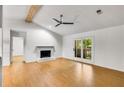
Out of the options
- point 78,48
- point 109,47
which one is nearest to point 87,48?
point 78,48

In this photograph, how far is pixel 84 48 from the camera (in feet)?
23.7

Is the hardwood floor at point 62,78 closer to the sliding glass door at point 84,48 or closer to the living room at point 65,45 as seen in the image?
the living room at point 65,45

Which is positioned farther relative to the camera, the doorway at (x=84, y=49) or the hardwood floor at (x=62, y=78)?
the doorway at (x=84, y=49)

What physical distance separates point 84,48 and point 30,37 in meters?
3.98

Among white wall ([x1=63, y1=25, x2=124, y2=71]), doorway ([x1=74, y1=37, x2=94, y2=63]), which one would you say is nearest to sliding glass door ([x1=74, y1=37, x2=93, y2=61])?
doorway ([x1=74, y1=37, x2=94, y2=63])

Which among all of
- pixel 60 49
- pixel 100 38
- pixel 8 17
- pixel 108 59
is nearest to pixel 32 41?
pixel 8 17

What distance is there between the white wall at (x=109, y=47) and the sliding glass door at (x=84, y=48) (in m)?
0.41

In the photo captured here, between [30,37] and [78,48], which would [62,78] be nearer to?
[78,48]

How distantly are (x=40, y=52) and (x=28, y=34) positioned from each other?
166 cm

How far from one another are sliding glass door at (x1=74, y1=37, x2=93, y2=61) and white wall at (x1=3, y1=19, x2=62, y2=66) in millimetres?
2021

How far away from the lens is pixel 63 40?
377 inches

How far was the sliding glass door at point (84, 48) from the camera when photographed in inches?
264

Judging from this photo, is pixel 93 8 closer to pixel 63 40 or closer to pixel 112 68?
pixel 112 68

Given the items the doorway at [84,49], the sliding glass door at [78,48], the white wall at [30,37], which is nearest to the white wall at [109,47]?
the doorway at [84,49]
